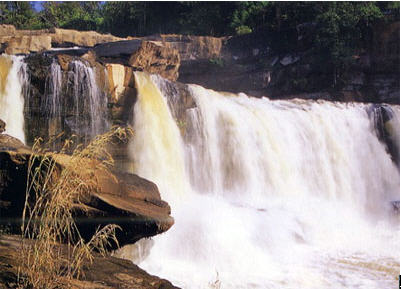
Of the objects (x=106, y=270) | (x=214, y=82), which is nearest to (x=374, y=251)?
(x=106, y=270)

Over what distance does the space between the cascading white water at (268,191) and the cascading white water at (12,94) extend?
2.29m

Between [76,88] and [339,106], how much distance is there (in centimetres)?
895

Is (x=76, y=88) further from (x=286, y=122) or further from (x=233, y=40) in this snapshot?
(x=233, y=40)

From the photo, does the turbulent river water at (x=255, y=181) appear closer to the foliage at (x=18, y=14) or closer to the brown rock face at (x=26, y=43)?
the foliage at (x=18, y=14)

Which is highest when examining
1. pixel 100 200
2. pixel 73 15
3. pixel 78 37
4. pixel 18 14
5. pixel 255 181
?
pixel 73 15

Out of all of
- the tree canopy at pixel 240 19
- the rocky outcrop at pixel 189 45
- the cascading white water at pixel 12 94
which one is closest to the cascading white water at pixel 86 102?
the cascading white water at pixel 12 94

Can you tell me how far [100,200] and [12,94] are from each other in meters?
4.79

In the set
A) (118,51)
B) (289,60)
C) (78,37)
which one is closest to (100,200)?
A: (118,51)

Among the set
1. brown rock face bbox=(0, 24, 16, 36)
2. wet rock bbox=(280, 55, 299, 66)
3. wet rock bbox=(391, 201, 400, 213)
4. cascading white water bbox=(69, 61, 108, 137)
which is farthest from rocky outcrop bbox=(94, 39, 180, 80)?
wet rock bbox=(391, 201, 400, 213)

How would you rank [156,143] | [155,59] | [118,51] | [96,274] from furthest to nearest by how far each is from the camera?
[155,59] < [118,51] < [156,143] < [96,274]

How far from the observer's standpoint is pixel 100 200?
4316mm

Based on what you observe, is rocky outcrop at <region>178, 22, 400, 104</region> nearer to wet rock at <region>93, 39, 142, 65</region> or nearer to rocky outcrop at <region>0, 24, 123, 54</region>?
rocky outcrop at <region>0, 24, 123, 54</region>

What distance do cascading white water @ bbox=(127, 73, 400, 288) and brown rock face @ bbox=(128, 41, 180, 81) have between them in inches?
149

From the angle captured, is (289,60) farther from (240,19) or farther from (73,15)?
(73,15)
